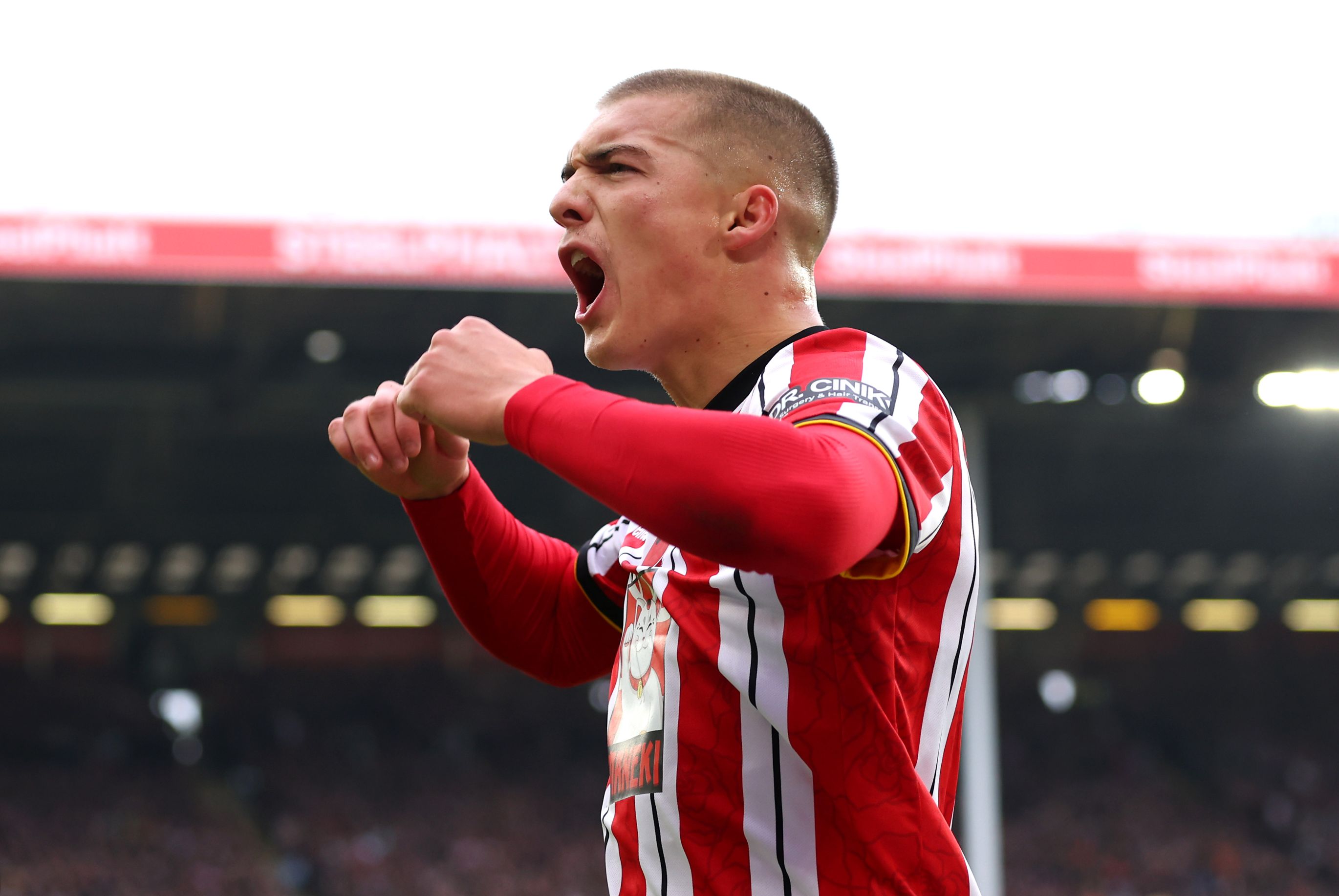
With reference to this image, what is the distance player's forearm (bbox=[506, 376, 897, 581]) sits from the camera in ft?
4.17

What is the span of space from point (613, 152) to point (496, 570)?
680 millimetres

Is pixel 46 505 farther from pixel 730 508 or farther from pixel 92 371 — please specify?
pixel 730 508

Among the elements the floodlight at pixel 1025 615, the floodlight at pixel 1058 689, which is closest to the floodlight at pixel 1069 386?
the floodlight at pixel 1025 615

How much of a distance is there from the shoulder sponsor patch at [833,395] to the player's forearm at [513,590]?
67cm

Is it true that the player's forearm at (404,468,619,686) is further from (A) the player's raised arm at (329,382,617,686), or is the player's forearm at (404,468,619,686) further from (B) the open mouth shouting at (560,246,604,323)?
(B) the open mouth shouting at (560,246,604,323)

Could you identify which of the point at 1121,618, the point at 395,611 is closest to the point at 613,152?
the point at 395,611

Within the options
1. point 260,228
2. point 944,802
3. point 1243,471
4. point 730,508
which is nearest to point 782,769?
point 944,802

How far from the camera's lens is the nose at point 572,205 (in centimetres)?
173

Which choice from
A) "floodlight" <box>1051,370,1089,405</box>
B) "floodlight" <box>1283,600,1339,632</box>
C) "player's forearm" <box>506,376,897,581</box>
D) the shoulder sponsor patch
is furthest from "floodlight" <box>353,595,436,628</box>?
"player's forearm" <box>506,376,897,581</box>

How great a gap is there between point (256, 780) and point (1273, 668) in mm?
18357

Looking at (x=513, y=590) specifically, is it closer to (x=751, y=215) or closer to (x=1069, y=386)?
(x=751, y=215)

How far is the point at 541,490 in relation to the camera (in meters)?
20.0

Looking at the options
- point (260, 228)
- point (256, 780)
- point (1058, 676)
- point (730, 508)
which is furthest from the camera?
point (1058, 676)

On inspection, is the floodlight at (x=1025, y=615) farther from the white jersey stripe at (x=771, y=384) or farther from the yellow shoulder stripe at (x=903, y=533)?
the yellow shoulder stripe at (x=903, y=533)
